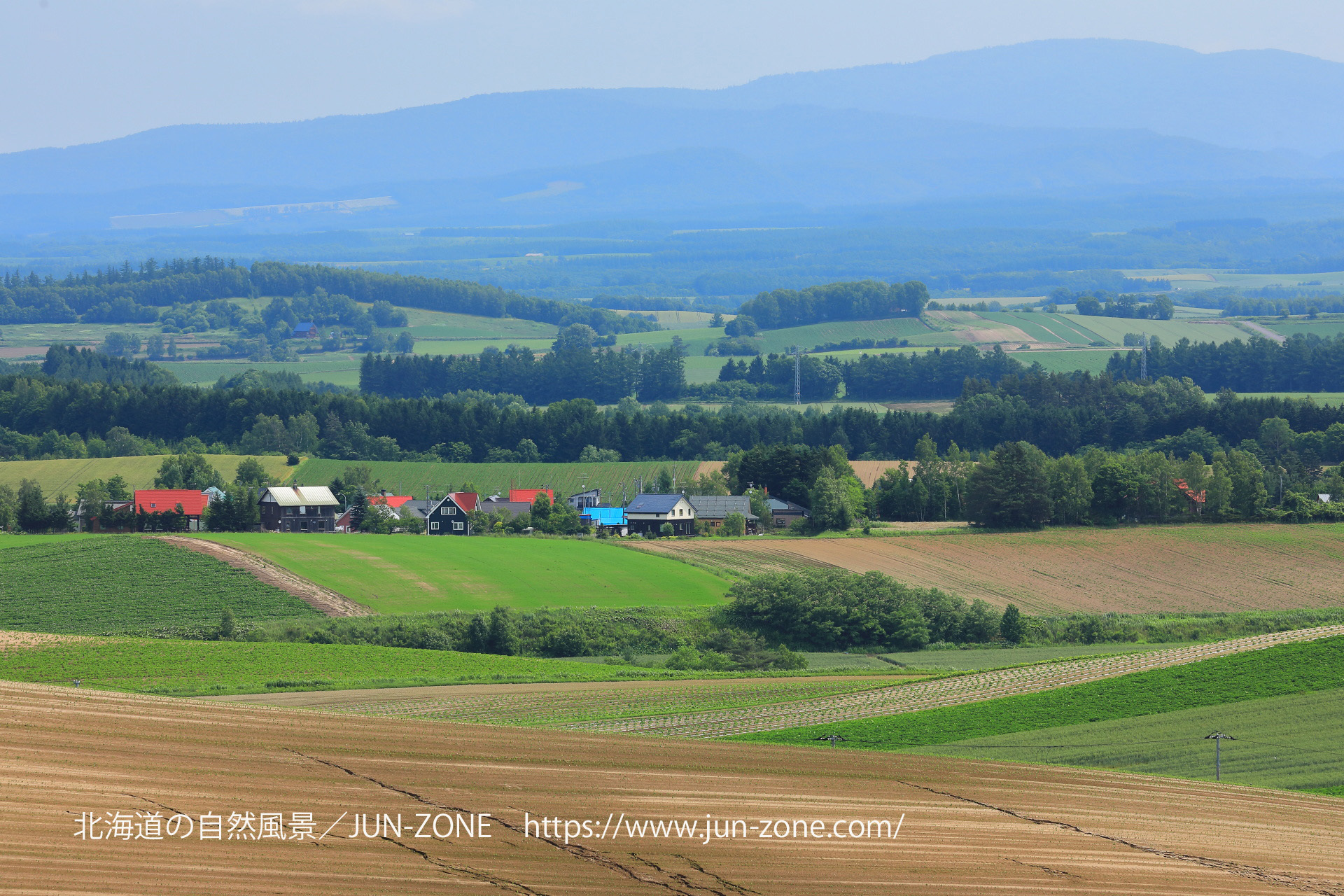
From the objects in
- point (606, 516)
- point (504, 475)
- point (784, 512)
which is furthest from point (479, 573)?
point (504, 475)

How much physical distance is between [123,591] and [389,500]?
1676 inches

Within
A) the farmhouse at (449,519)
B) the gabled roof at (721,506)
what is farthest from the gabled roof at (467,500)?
the gabled roof at (721,506)

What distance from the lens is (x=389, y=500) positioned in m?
94.1

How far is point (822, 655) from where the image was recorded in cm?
4772

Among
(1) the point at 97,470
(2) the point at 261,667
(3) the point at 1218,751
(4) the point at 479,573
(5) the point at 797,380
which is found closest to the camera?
(3) the point at 1218,751

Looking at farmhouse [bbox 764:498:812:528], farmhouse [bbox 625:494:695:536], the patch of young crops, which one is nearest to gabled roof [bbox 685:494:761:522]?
farmhouse [bbox 625:494:695:536]

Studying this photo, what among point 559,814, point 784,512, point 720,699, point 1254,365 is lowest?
point 784,512

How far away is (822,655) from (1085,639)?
10.9 m

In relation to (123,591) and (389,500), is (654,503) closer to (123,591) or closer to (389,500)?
(389,500)

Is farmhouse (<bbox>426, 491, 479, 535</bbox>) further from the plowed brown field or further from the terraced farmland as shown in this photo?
the terraced farmland

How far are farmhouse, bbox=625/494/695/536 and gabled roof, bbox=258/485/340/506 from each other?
68.1ft

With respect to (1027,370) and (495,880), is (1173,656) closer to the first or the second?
(495,880)

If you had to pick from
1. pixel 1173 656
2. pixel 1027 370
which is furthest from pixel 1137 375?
pixel 1173 656

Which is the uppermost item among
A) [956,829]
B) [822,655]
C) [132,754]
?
[132,754]
